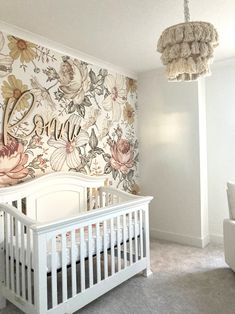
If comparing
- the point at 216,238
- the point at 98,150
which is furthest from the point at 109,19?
the point at 216,238

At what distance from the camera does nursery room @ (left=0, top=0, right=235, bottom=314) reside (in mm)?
1788

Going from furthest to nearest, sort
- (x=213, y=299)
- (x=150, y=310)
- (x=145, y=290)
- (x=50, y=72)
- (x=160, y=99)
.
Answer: (x=160, y=99) → (x=50, y=72) → (x=145, y=290) → (x=213, y=299) → (x=150, y=310)

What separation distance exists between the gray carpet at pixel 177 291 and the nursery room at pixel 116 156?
0.01 m

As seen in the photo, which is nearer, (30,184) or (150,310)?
(150,310)

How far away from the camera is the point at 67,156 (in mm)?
2742

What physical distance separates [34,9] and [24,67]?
537mm

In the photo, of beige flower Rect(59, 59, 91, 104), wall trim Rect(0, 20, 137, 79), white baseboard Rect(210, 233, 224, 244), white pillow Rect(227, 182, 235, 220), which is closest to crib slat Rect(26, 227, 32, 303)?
beige flower Rect(59, 59, 91, 104)

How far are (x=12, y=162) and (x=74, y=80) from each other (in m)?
1.12

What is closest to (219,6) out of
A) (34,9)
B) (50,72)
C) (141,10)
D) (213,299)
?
(141,10)

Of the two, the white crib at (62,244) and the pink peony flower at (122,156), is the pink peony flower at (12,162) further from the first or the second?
the pink peony flower at (122,156)

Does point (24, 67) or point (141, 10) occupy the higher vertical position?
point (141, 10)

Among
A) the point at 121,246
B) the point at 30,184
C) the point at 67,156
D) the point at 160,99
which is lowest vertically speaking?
the point at 121,246

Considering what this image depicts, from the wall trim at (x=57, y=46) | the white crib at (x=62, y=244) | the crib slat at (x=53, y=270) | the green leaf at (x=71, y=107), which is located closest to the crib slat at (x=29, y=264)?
the white crib at (x=62, y=244)

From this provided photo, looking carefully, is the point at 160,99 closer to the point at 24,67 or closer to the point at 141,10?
the point at 141,10
